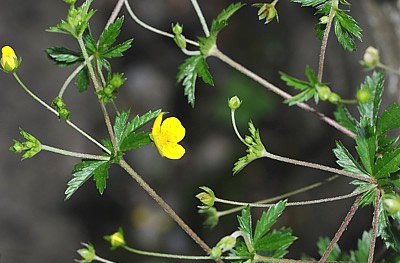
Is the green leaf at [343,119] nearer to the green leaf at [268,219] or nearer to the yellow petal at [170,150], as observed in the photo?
the green leaf at [268,219]

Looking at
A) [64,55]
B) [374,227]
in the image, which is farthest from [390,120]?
[64,55]

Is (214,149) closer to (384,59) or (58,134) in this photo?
(58,134)

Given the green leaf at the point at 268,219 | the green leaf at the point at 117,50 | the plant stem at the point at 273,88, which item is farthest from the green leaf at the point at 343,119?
Result: the green leaf at the point at 117,50

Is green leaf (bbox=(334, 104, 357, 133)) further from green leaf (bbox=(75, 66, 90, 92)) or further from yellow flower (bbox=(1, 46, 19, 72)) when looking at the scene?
yellow flower (bbox=(1, 46, 19, 72))

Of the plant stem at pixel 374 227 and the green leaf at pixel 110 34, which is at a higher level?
the green leaf at pixel 110 34

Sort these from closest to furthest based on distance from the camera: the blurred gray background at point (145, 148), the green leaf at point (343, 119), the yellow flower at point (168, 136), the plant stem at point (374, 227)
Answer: the plant stem at point (374, 227)
the yellow flower at point (168, 136)
the green leaf at point (343, 119)
the blurred gray background at point (145, 148)

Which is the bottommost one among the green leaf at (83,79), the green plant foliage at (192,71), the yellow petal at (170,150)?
the yellow petal at (170,150)

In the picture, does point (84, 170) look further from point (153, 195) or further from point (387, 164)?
point (387, 164)

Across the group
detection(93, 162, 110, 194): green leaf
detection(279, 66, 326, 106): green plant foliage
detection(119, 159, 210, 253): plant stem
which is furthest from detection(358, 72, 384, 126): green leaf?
detection(93, 162, 110, 194): green leaf
